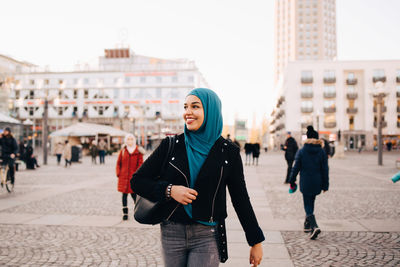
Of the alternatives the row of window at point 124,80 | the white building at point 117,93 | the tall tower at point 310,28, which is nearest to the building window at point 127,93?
the white building at point 117,93

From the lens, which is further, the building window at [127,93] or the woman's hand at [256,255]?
the building window at [127,93]

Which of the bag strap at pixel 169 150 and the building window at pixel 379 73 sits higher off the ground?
the building window at pixel 379 73

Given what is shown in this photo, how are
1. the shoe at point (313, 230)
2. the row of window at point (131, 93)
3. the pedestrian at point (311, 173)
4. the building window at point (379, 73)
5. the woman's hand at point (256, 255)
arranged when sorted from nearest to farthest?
the woman's hand at point (256, 255)
the shoe at point (313, 230)
the pedestrian at point (311, 173)
the building window at point (379, 73)
the row of window at point (131, 93)

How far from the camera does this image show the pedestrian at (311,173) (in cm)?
555

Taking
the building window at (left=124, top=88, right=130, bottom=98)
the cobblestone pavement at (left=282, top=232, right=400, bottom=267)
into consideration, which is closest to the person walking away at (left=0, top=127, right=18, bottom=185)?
the cobblestone pavement at (left=282, top=232, right=400, bottom=267)

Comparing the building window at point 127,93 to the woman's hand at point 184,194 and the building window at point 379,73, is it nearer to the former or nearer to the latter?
the building window at point 379,73

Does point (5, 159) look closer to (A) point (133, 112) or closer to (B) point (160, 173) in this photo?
(B) point (160, 173)

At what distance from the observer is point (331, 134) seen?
55.7m

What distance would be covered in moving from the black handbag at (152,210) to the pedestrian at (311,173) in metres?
3.97

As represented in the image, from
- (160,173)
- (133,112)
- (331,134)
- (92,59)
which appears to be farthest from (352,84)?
(160,173)

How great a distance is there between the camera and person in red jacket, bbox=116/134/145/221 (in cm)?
687

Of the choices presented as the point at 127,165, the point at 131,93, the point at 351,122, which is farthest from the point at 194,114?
the point at 131,93

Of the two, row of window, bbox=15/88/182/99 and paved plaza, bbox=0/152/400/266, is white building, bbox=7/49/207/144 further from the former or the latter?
paved plaza, bbox=0/152/400/266

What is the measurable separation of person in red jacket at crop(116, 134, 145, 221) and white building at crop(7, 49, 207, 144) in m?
56.0
